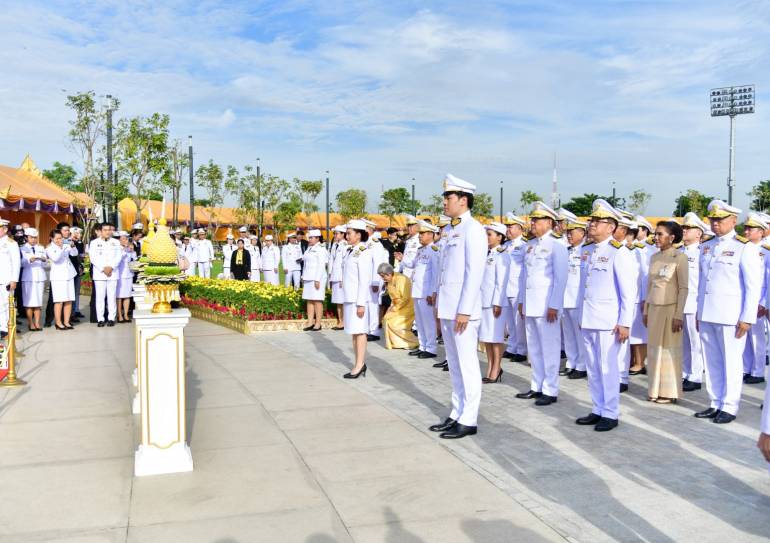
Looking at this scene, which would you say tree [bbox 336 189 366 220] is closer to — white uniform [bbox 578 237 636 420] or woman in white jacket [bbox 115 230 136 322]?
woman in white jacket [bbox 115 230 136 322]

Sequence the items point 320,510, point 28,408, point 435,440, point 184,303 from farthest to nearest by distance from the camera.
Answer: point 184,303, point 28,408, point 435,440, point 320,510

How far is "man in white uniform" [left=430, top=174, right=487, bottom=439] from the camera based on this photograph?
5.58 meters

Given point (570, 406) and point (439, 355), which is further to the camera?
point (439, 355)

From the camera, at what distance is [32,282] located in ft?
39.1

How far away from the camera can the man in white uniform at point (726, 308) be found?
6.20 metres

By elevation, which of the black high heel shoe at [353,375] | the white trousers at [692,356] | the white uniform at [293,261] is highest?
the white uniform at [293,261]

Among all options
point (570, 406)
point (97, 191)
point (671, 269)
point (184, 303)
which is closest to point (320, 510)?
point (570, 406)

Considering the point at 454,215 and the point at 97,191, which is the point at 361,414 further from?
the point at 97,191

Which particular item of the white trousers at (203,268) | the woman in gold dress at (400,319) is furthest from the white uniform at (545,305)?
the white trousers at (203,268)

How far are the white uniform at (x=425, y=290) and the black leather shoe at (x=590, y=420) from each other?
3703mm

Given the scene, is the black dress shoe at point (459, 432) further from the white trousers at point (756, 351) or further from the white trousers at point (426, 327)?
the white trousers at point (756, 351)

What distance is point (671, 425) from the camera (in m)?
5.98

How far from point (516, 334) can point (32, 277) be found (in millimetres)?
8533

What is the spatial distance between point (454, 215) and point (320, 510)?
2.77 m
